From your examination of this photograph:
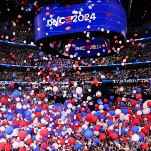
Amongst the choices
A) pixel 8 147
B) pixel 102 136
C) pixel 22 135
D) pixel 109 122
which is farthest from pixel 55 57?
pixel 8 147

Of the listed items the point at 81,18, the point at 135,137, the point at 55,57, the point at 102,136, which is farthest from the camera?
the point at 55,57

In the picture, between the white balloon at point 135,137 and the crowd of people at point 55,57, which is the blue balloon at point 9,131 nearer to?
the white balloon at point 135,137

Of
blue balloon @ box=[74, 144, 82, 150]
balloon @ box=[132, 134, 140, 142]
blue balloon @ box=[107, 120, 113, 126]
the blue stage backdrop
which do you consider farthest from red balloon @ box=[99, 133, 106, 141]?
the blue stage backdrop

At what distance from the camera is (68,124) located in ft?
27.9

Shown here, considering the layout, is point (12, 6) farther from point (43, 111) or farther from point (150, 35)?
point (150, 35)

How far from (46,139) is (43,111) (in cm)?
213

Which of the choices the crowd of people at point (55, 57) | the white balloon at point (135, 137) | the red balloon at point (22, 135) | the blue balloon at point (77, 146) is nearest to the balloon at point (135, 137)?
the white balloon at point (135, 137)

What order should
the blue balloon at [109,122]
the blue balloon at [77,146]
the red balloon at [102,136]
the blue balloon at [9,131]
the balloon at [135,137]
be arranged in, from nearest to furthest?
the blue balloon at [9,131]
the balloon at [135,137]
the blue balloon at [77,146]
the red balloon at [102,136]
the blue balloon at [109,122]

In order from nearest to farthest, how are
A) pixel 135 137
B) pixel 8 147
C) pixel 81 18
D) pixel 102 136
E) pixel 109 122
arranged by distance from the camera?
pixel 8 147 < pixel 135 137 < pixel 81 18 < pixel 102 136 < pixel 109 122

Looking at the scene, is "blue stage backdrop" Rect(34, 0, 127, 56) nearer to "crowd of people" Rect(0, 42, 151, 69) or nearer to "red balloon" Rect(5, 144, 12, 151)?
"red balloon" Rect(5, 144, 12, 151)

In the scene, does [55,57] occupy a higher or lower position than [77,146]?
higher

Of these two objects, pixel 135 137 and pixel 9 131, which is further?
pixel 135 137

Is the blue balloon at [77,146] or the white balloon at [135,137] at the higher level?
the white balloon at [135,137]

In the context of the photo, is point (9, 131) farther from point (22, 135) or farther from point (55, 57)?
point (55, 57)
